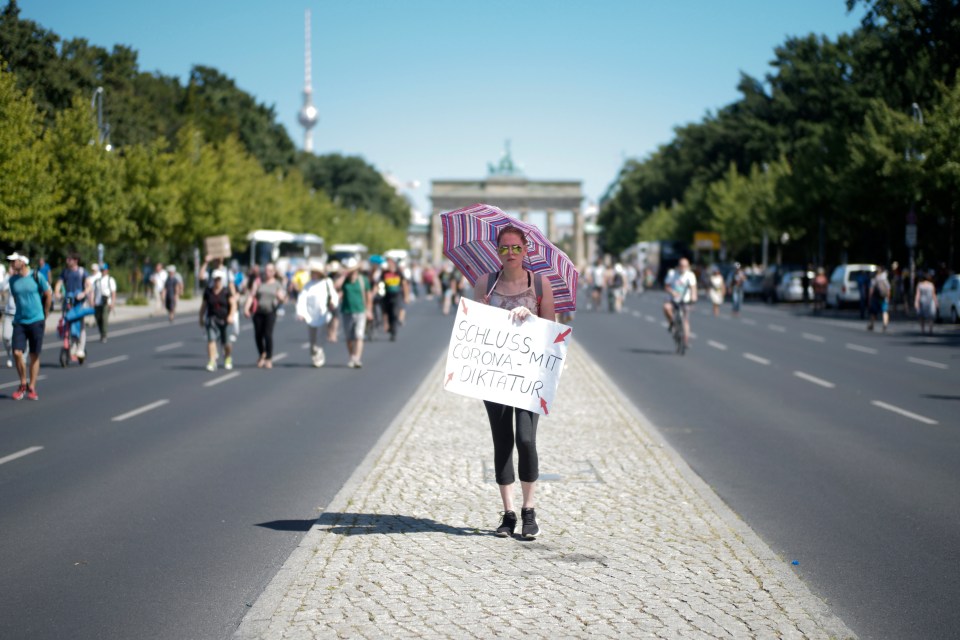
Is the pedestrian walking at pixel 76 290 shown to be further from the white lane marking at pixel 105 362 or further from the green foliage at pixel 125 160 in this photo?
the green foliage at pixel 125 160

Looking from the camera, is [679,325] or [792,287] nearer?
[679,325]

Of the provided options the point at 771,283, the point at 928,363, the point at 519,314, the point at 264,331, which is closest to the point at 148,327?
the point at 264,331

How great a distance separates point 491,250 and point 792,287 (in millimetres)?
55473

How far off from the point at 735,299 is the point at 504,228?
39.3 metres

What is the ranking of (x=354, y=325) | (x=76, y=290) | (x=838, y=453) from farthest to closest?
(x=76, y=290)
(x=354, y=325)
(x=838, y=453)

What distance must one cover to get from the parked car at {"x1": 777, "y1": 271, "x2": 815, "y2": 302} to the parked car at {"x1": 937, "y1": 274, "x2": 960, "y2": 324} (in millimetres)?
18584

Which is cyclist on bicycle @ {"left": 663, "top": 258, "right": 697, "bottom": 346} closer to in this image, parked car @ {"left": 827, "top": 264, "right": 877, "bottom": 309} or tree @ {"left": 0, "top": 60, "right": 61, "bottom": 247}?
tree @ {"left": 0, "top": 60, "right": 61, "bottom": 247}

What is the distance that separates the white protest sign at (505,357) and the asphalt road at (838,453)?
5.30ft

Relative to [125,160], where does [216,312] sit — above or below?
below

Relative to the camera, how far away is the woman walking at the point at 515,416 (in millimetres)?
7434

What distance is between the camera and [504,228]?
7.32 metres

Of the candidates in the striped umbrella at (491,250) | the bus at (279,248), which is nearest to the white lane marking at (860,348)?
the striped umbrella at (491,250)

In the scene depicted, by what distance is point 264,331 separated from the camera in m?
21.8

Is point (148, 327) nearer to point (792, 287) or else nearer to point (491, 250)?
point (491, 250)
